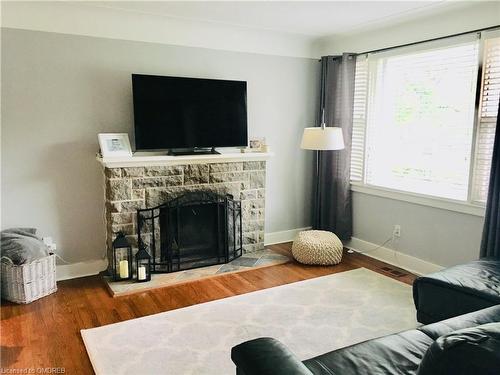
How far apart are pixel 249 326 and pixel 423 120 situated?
249 cm

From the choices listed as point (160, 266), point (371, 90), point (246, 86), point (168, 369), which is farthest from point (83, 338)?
point (371, 90)

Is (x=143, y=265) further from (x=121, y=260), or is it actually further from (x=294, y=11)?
(x=294, y=11)

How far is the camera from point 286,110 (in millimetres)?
4730

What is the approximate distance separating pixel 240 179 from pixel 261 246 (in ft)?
2.61

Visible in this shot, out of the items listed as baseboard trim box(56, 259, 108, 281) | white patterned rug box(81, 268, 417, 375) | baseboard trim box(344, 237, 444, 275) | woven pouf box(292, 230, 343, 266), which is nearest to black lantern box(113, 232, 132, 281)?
baseboard trim box(56, 259, 108, 281)

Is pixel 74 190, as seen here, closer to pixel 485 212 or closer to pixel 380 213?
pixel 380 213

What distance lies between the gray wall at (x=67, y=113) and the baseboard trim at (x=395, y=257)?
226 cm

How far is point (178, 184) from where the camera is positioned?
396cm

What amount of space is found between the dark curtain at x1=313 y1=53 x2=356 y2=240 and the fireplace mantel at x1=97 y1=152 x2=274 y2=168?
772mm

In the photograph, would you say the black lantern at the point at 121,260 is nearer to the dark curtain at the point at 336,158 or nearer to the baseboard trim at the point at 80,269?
the baseboard trim at the point at 80,269

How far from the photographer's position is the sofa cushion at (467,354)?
1.09m

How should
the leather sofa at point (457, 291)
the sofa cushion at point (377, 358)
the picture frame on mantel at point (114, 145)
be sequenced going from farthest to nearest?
the picture frame on mantel at point (114, 145) → the leather sofa at point (457, 291) → the sofa cushion at point (377, 358)

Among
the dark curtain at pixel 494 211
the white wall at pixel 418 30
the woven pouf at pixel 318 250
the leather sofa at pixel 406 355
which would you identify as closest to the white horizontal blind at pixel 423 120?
the white wall at pixel 418 30

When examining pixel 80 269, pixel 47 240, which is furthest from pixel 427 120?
pixel 47 240
